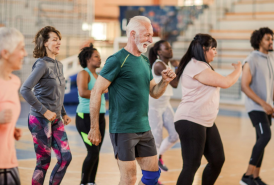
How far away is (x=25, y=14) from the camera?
1634 cm

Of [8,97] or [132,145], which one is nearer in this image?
[8,97]

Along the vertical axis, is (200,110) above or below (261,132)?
above

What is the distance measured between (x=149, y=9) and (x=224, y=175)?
44.6 feet

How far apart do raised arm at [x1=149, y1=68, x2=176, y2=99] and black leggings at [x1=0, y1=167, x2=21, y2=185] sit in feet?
4.50

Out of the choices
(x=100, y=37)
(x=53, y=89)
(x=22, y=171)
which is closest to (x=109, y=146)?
(x=22, y=171)

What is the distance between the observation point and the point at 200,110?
12.5ft

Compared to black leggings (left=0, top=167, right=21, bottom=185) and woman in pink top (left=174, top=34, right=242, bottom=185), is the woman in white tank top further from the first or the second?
black leggings (left=0, top=167, right=21, bottom=185)

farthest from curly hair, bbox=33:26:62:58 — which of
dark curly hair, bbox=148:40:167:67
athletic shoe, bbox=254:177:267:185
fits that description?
athletic shoe, bbox=254:177:267:185

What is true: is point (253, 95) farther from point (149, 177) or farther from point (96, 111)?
point (96, 111)

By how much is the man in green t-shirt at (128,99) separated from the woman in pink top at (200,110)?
19.7 inches

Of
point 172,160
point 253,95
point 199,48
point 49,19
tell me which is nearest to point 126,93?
point 199,48

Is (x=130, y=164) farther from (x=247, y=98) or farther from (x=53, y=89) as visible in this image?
(x=247, y=98)

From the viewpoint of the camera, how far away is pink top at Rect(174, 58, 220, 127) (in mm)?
3822

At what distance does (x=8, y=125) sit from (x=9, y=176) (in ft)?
1.08
